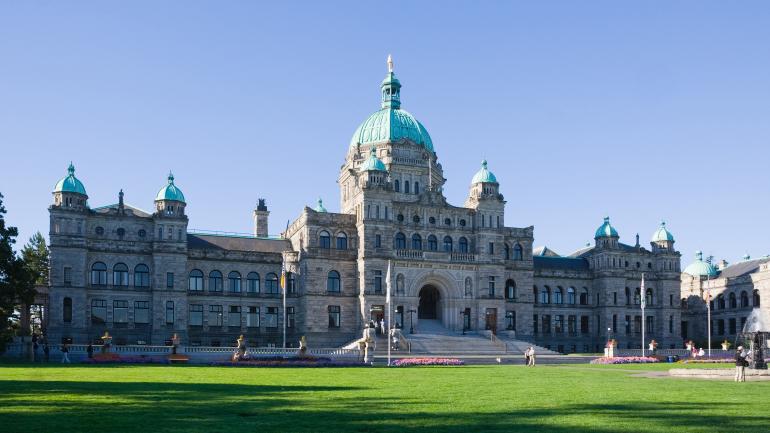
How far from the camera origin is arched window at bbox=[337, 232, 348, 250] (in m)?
88.8

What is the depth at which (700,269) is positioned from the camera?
118 m

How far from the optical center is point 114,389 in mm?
A: 31031

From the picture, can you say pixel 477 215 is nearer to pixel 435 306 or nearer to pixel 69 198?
pixel 435 306

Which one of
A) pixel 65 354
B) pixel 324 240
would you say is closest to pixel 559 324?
pixel 324 240

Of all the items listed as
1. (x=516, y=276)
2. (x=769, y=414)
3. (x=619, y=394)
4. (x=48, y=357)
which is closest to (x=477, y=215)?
(x=516, y=276)

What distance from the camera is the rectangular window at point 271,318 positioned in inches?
3533

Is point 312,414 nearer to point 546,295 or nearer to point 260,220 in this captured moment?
point 260,220

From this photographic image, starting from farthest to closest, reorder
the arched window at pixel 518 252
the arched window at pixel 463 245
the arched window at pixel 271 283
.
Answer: the arched window at pixel 518 252 < the arched window at pixel 463 245 < the arched window at pixel 271 283

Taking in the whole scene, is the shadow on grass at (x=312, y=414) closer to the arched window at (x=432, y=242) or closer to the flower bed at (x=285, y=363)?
the flower bed at (x=285, y=363)

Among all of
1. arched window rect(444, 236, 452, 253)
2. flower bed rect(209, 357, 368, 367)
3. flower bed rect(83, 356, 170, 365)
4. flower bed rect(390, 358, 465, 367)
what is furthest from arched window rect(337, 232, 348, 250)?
flower bed rect(83, 356, 170, 365)

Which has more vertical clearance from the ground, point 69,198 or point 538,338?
point 69,198

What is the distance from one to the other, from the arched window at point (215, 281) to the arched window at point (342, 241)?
41.8 feet

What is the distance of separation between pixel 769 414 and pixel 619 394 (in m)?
7.53

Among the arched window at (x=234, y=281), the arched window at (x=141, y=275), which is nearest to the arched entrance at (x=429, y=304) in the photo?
the arched window at (x=234, y=281)
